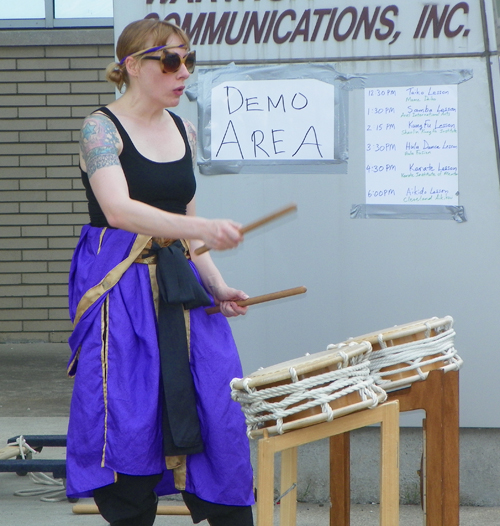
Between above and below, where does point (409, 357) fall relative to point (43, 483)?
above

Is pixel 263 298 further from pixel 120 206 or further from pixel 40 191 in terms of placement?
pixel 40 191

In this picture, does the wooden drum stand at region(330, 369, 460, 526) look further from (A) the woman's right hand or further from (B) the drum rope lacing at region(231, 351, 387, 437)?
(A) the woman's right hand

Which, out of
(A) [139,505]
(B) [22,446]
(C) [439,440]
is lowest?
(B) [22,446]

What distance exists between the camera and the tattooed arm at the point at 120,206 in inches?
76.9

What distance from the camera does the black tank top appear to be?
2291 mm

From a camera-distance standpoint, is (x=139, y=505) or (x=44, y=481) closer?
(x=139, y=505)

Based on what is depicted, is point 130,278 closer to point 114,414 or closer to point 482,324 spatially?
point 114,414

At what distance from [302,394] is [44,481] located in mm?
2297

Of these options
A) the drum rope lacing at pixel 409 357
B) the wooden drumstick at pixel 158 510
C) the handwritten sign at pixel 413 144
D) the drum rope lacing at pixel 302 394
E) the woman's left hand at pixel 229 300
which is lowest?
the wooden drumstick at pixel 158 510

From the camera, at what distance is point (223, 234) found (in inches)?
75.9

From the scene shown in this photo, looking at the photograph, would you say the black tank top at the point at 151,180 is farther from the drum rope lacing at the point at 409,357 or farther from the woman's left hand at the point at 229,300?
the drum rope lacing at the point at 409,357

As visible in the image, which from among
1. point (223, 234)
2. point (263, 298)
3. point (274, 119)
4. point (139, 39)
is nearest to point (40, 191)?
point (274, 119)

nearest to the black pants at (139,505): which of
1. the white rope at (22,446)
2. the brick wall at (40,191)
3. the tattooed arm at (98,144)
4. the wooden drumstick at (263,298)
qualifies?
the wooden drumstick at (263,298)

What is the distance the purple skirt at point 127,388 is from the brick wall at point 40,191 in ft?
18.8
